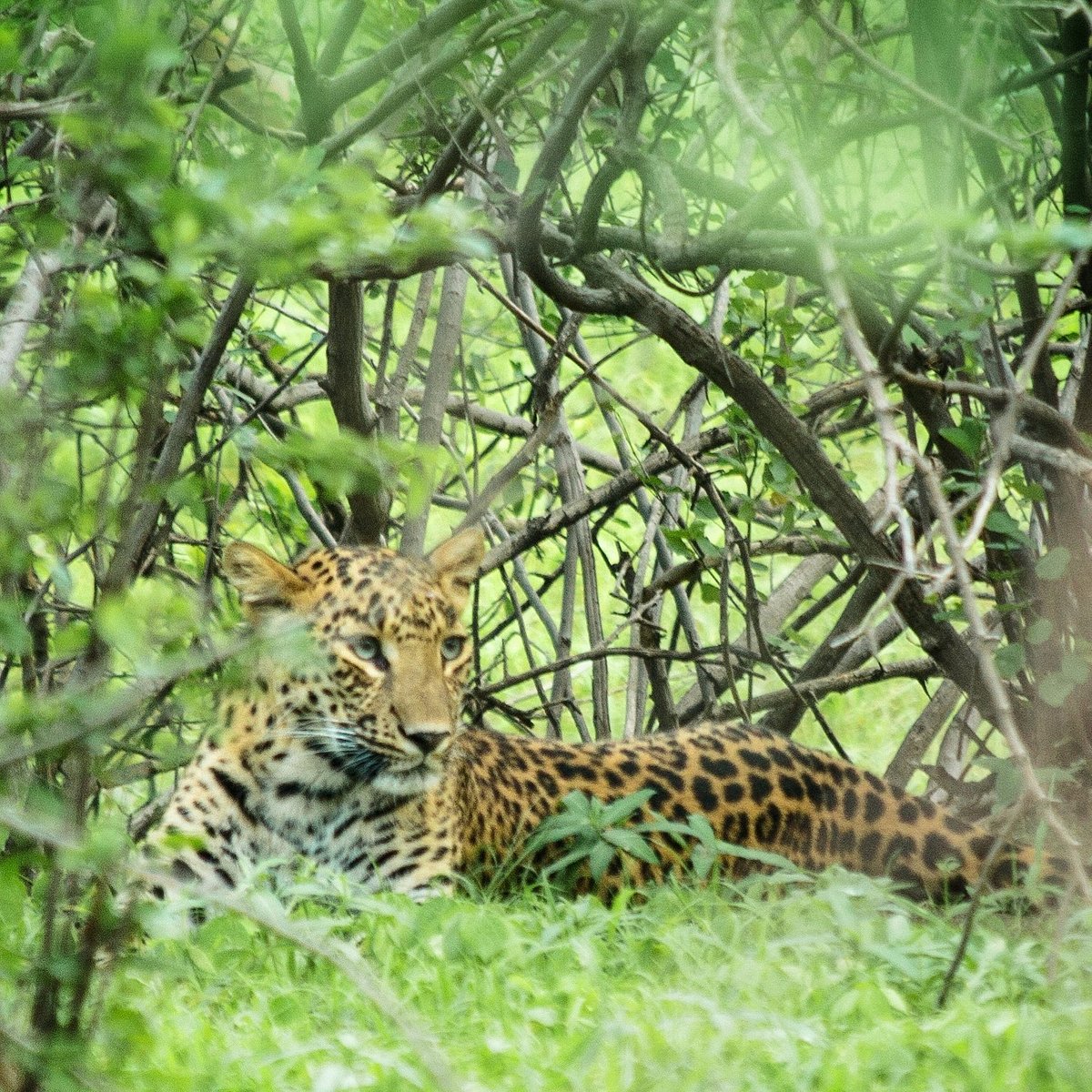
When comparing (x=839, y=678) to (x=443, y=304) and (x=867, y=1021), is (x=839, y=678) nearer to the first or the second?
(x=443, y=304)

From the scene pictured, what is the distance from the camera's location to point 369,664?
5.04 meters

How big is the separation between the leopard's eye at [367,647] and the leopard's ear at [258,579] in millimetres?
228

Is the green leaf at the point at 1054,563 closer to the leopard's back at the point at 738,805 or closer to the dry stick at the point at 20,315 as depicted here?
the leopard's back at the point at 738,805

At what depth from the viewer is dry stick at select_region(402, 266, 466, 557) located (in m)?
5.87

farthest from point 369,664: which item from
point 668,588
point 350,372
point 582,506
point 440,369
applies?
→ point 668,588

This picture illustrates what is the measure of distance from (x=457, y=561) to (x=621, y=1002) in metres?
2.06

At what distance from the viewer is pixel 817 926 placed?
4.04m

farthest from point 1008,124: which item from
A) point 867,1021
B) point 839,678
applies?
point 867,1021

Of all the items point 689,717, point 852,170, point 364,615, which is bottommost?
point 689,717

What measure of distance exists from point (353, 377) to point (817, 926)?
2.38m

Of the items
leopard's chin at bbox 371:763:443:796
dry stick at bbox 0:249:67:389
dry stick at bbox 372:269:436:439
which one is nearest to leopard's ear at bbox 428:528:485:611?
leopard's chin at bbox 371:763:443:796

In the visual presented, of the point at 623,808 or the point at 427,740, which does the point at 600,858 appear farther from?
the point at 427,740

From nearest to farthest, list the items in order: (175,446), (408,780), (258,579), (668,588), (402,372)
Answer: (175,446), (408,780), (258,579), (402,372), (668,588)

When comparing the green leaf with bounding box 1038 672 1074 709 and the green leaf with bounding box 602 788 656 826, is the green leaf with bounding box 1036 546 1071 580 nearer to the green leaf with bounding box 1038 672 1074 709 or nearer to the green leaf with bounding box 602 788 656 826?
the green leaf with bounding box 1038 672 1074 709
